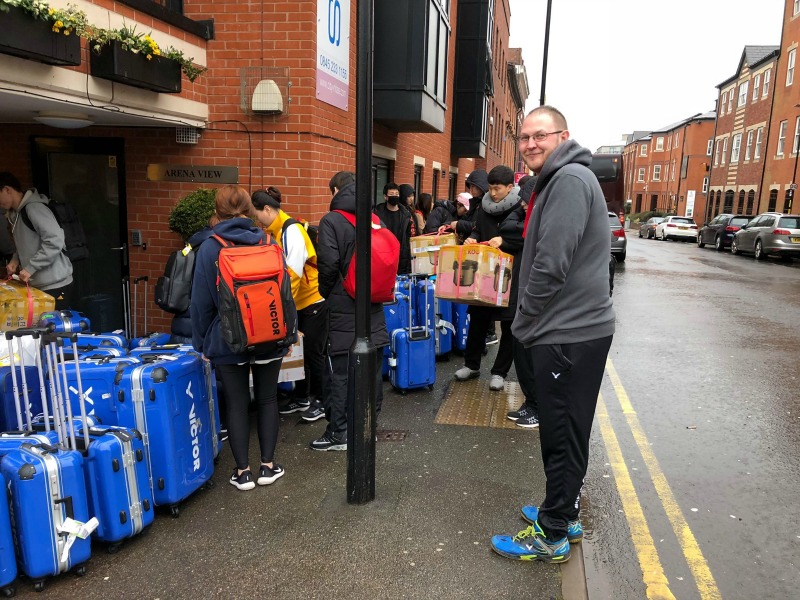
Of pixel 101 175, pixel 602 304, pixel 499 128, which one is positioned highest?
pixel 499 128

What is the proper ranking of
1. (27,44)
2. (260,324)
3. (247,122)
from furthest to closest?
(247,122)
(27,44)
(260,324)

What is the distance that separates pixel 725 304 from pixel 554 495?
10.5 meters

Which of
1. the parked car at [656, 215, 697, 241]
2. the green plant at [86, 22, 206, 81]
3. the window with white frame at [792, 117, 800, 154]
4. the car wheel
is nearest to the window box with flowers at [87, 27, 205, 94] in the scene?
the green plant at [86, 22, 206, 81]

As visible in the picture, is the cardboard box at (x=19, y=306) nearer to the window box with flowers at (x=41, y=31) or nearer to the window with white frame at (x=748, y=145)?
the window box with flowers at (x=41, y=31)

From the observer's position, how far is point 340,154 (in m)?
7.30

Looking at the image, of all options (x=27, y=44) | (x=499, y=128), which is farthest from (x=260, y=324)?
(x=499, y=128)

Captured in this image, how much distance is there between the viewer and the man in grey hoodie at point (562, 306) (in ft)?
9.68

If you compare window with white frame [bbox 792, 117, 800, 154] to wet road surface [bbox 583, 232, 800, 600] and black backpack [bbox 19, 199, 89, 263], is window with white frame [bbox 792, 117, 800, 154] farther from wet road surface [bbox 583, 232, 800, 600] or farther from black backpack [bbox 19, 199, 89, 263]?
black backpack [bbox 19, 199, 89, 263]

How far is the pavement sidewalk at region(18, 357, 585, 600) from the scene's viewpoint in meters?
3.00

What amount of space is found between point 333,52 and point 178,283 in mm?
3514

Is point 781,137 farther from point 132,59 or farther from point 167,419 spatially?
point 167,419

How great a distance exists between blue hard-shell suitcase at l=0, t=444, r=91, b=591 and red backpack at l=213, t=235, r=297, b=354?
1040 millimetres

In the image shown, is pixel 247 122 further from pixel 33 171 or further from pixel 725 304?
pixel 725 304

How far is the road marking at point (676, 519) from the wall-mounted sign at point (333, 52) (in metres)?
4.49
